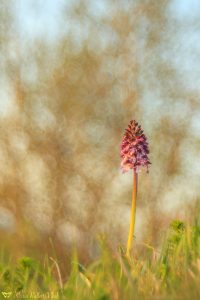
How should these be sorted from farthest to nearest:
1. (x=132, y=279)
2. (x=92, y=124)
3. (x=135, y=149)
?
1. (x=92, y=124)
2. (x=135, y=149)
3. (x=132, y=279)

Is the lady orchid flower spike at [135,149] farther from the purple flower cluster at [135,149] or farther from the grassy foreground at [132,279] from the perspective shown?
the grassy foreground at [132,279]

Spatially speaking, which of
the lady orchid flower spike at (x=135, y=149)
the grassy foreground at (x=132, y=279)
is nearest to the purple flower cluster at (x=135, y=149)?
the lady orchid flower spike at (x=135, y=149)

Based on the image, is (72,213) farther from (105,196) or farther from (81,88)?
(81,88)

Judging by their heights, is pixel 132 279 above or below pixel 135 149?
below

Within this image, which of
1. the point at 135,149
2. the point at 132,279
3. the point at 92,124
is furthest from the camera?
the point at 92,124

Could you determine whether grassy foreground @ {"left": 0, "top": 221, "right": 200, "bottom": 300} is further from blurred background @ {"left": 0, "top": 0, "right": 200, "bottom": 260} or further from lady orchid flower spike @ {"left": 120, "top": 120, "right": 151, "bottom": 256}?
blurred background @ {"left": 0, "top": 0, "right": 200, "bottom": 260}

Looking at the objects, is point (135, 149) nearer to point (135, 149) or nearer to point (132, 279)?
point (135, 149)

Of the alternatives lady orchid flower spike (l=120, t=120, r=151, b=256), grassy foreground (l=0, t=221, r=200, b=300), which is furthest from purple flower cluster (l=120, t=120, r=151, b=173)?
grassy foreground (l=0, t=221, r=200, b=300)

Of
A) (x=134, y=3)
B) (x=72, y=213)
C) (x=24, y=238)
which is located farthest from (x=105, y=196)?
(x=134, y=3)

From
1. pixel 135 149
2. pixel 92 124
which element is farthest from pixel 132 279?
pixel 92 124
